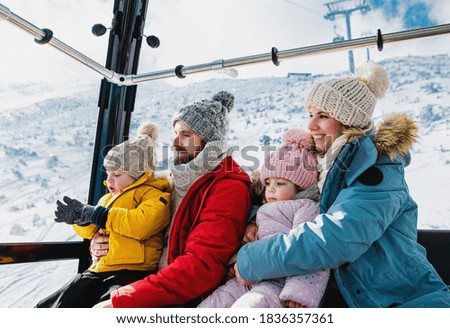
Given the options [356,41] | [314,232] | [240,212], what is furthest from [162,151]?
[314,232]

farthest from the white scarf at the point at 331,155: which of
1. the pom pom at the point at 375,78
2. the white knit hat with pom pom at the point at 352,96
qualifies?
the pom pom at the point at 375,78

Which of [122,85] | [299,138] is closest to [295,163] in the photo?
[299,138]

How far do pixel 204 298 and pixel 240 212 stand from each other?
347mm

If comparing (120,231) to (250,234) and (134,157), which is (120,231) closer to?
(134,157)

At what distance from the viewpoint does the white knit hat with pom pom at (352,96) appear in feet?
4.81

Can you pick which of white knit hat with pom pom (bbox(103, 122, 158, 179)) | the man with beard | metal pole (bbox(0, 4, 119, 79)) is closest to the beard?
the man with beard

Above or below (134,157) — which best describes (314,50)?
above

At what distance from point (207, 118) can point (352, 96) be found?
0.62 meters

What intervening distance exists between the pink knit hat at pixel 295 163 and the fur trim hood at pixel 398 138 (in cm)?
28

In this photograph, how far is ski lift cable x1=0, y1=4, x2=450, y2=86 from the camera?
162cm

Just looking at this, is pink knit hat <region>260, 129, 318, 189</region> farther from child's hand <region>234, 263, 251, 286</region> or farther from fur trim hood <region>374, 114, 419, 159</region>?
child's hand <region>234, 263, 251, 286</region>

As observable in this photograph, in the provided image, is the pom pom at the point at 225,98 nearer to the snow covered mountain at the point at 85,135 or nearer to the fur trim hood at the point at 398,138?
the snow covered mountain at the point at 85,135

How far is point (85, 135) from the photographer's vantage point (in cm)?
252

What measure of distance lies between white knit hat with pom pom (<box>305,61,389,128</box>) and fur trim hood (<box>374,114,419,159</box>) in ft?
0.44
